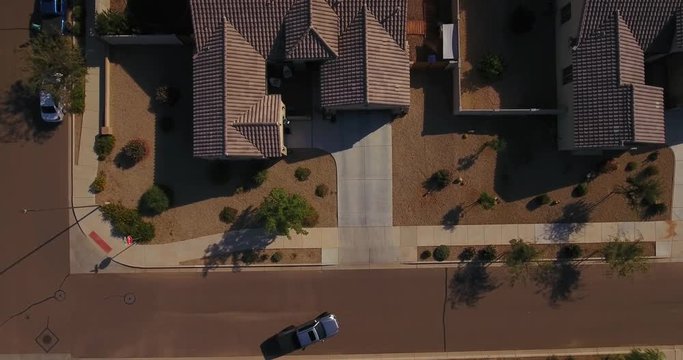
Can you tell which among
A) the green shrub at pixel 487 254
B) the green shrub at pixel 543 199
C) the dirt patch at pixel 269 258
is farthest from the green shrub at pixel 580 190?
the dirt patch at pixel 269 258

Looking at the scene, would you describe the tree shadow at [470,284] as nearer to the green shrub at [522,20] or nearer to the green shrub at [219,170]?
the green shrub at [522,20]

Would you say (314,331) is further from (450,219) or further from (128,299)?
(128,299)

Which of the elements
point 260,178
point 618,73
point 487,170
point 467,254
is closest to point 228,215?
point 260,178

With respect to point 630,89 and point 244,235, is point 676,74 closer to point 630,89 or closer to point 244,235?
point 630,89

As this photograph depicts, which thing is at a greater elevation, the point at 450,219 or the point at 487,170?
the point at 487,170

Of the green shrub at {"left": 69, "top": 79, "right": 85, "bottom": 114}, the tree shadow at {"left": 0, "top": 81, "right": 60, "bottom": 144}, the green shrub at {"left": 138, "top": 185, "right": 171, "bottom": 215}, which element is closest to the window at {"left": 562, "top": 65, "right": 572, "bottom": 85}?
the green shrub at {"left": 138, "top": 185, "right": 171, "bottom": 215}

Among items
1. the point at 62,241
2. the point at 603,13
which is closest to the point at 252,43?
the point at 62,241
